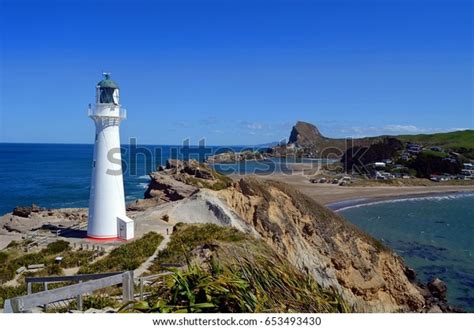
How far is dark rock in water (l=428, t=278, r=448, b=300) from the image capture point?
72.6ft

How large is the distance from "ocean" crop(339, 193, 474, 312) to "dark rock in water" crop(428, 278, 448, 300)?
442 millimetres

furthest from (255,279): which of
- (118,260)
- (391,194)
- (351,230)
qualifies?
(391,194)

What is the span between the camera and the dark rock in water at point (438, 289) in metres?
22.1

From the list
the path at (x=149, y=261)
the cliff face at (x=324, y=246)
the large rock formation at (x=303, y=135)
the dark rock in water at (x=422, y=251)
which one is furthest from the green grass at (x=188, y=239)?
the large rock formation at (x=303, y=135)

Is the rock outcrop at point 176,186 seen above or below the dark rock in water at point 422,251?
above

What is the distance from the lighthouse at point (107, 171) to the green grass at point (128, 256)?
911 millimetres

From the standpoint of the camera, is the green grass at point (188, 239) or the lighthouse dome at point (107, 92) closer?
the green grass at point (188, 239)

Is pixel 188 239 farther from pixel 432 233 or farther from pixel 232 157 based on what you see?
pixel 232 157

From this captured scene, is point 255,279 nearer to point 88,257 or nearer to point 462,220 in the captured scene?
point 88,257

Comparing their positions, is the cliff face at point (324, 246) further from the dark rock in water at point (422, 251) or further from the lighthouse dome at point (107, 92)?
the lighthouse dome at point (107, 92)

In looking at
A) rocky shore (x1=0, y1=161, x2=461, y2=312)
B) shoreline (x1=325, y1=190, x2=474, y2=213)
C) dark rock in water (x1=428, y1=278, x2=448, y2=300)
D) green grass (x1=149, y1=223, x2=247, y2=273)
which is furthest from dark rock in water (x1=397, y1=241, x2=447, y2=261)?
green grass (x1=149, y1=223, x2=247, y2=273)

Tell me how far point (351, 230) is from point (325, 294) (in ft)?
59.9

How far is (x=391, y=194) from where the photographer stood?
60062 millimetres

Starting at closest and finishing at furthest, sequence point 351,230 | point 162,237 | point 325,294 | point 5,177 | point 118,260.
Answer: point 325,294
point 118,260
point 162,237
point 351,230
point 5,177
